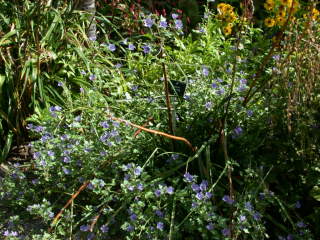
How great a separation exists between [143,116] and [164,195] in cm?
68

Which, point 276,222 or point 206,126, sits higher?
point 206,126

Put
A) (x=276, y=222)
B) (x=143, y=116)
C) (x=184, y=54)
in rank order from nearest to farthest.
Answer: (x=276, y=222)
(x=143, y=116)
(x=184, y=54)

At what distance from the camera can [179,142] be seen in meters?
2.96

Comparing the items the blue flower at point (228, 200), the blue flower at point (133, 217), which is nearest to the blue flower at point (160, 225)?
the blue flower at point (133, 217)

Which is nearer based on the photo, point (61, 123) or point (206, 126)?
point (206, 126)

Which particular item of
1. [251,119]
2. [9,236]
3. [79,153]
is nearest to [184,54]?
[251,119]

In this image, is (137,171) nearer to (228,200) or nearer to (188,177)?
(188,177)

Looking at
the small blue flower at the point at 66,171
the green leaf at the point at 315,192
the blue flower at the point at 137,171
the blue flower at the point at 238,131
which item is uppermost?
the blue flower at the point at 238,131

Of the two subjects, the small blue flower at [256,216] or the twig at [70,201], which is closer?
the small blue flower at [256,216]

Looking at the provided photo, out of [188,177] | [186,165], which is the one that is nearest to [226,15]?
[186,165]

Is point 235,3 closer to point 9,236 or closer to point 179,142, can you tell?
point 179,142

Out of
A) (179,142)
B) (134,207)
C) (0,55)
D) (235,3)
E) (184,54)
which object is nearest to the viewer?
(134,207)

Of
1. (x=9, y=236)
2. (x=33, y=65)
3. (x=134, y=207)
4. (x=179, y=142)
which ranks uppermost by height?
(x=33, y=65)

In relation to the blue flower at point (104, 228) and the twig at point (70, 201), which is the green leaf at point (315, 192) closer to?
the blue flower at point (104, 228)
